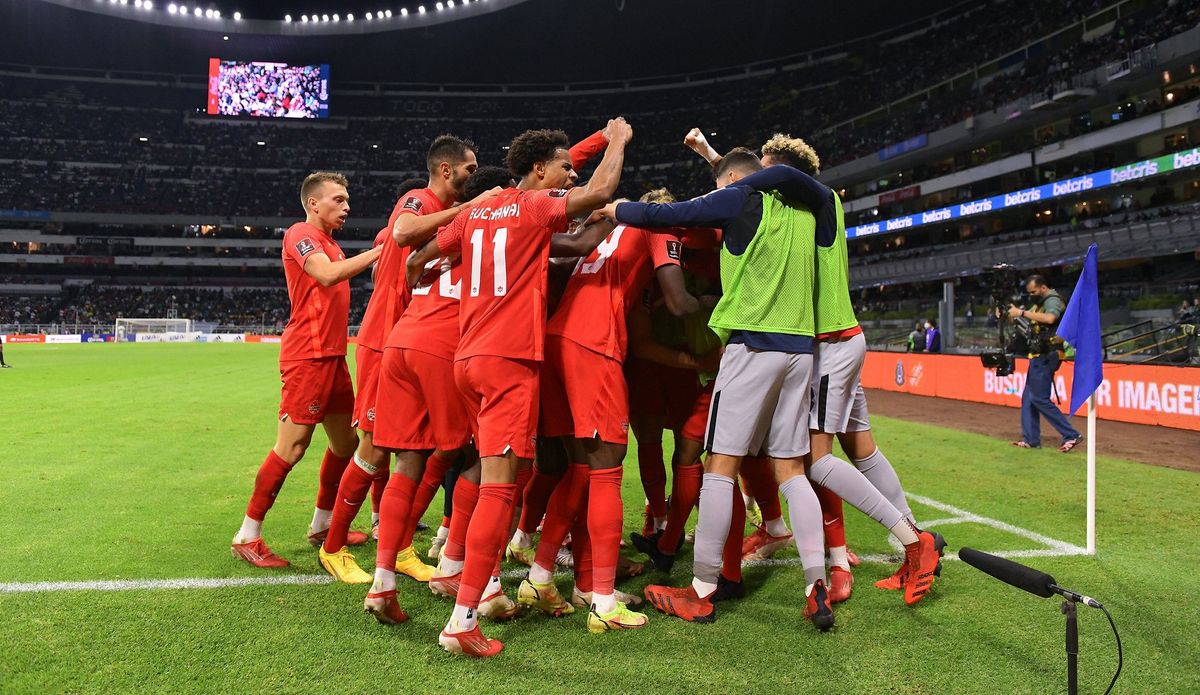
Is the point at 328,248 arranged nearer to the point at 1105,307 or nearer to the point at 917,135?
the point at 1105,307

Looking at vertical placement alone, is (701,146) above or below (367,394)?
above

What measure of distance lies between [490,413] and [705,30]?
166 ft

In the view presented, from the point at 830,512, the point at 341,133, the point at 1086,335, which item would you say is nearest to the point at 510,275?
the point at 830,512

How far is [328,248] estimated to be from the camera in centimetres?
474

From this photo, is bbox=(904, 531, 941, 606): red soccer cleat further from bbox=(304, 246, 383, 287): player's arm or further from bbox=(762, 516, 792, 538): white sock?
bbox=(304, 246, 383, 287): player's arm

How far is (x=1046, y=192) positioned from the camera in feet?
105

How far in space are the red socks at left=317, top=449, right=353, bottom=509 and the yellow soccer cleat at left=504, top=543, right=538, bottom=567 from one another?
4.13 ft

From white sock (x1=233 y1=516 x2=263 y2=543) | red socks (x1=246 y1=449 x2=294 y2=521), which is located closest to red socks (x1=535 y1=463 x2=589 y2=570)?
red socks (x1=246 y1=449 x2=294 y2=521)

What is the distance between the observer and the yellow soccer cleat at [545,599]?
3643mm

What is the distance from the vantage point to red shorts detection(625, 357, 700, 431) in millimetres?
4449

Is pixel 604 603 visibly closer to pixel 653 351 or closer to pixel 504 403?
pixel 504 403

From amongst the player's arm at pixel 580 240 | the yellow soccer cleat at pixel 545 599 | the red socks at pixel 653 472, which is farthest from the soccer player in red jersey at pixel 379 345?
the red socks at pixel 653 472

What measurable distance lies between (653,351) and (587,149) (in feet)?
4.27

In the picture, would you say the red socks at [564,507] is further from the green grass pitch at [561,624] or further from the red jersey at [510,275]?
the red jersey at [510,275]
